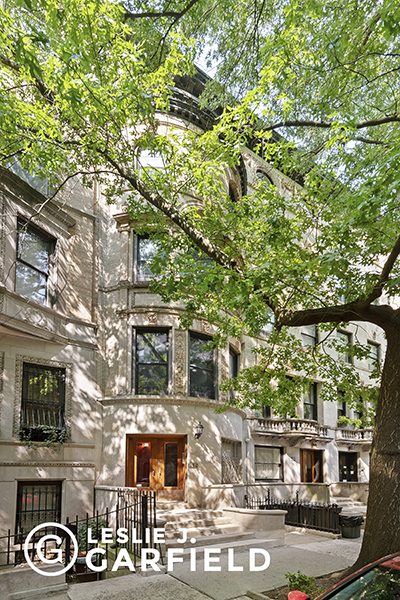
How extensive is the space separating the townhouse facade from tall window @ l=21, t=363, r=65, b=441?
0.03 metres

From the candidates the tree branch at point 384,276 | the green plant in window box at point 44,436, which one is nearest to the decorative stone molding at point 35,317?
the green plant in window box at point 44,436

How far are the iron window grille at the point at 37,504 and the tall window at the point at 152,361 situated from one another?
3.90 meters

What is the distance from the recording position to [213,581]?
8719 millimetres

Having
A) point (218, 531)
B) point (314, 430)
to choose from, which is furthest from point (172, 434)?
point (314, 430)

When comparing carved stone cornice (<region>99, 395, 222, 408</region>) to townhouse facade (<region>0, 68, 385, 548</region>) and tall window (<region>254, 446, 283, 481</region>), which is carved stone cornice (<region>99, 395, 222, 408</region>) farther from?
tall window (<region>254, 446, 283, 481</region>)

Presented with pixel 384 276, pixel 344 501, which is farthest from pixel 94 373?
pixel 344 501

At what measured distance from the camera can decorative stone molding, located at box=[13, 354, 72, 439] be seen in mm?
12867

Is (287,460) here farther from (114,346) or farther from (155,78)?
(155,78)

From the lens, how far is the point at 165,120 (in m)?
17.2

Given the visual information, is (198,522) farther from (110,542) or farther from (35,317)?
(35,317)

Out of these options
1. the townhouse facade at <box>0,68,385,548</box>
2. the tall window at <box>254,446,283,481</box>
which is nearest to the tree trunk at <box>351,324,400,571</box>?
the townhouse facade at <box>0,68,385,548</box>

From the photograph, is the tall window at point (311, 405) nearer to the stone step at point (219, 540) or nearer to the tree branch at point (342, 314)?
the stone step at point (219, 540)

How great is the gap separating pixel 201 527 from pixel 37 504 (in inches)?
188

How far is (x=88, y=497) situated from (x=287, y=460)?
10.8m
